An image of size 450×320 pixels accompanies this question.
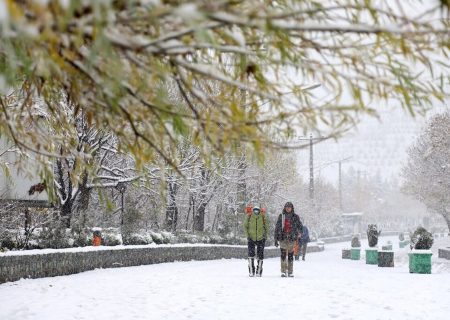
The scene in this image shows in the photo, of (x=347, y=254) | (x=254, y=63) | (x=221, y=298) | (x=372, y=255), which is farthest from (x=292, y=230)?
(x=347, y=254)

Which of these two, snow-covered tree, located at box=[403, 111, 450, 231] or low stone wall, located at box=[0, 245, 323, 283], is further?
snow-covered tree, located at box=[403, 111, 450, 231]

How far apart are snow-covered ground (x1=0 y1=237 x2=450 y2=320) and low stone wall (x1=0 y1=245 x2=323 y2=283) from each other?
37cm

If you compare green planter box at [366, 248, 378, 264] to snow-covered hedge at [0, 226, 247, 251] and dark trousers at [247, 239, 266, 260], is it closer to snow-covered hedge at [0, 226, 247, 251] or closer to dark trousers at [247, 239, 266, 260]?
snow-covered hedge at [0, 226, 247, 251]

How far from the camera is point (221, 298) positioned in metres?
10.4

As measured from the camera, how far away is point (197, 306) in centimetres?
955

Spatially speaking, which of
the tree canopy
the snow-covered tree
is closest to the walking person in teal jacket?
the tree canopy

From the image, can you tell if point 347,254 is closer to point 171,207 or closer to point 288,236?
point 171,207

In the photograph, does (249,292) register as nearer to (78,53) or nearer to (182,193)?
(78,53)

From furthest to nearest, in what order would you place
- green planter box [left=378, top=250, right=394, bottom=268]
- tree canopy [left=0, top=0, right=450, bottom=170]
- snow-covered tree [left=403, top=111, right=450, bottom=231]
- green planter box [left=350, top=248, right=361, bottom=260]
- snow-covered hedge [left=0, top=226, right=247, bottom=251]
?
snow-covered tree [left=403, top=111, right=450, bottom=231] < green planter box [left=350, top=248, right=361, bottom=260] < green planter box [left=378, top=250, right=394, bottom=268] < snow-covered hedge [left=0, top=226, right=247, bottom=251] < tree canopy [left=0, top=0, right=450, bottom=170]

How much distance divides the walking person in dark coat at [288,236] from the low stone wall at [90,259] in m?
4.86

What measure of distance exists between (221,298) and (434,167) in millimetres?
34799

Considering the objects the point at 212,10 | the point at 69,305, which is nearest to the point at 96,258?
the point at 69,305

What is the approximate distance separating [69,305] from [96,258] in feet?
22.8

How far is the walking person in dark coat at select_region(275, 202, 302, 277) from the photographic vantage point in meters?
14.8
